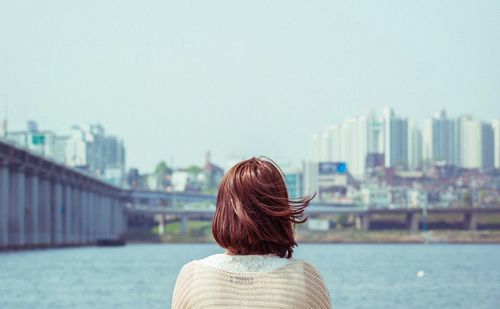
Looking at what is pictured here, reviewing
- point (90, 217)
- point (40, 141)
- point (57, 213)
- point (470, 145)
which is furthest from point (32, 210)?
point (470, 145)

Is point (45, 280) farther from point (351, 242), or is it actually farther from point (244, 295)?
point (351, 242)

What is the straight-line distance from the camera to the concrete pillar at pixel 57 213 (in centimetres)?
9944

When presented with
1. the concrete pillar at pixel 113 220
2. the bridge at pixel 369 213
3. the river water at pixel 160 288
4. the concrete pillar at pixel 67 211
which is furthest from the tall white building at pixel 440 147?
the river water at pixel 160 288

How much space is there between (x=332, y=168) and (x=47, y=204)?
95565 millimetres

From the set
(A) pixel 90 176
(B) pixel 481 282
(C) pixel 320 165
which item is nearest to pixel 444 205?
(C) pixel 320 165

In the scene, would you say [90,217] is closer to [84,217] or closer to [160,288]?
[84,217]

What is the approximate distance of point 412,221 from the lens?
500 feet

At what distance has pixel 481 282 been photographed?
4831 cm

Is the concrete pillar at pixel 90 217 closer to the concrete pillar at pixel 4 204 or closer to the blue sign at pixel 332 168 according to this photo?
the concrete pillar at pixel 4 204

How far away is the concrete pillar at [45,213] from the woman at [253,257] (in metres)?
93.0

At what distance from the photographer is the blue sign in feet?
612

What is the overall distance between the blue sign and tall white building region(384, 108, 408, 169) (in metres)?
6.67

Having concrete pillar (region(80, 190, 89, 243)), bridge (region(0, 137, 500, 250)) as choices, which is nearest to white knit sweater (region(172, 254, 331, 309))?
bridge (region(0, 137, 500, 250))

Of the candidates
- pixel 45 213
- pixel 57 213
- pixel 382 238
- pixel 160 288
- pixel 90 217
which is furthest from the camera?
pixel 382 238
